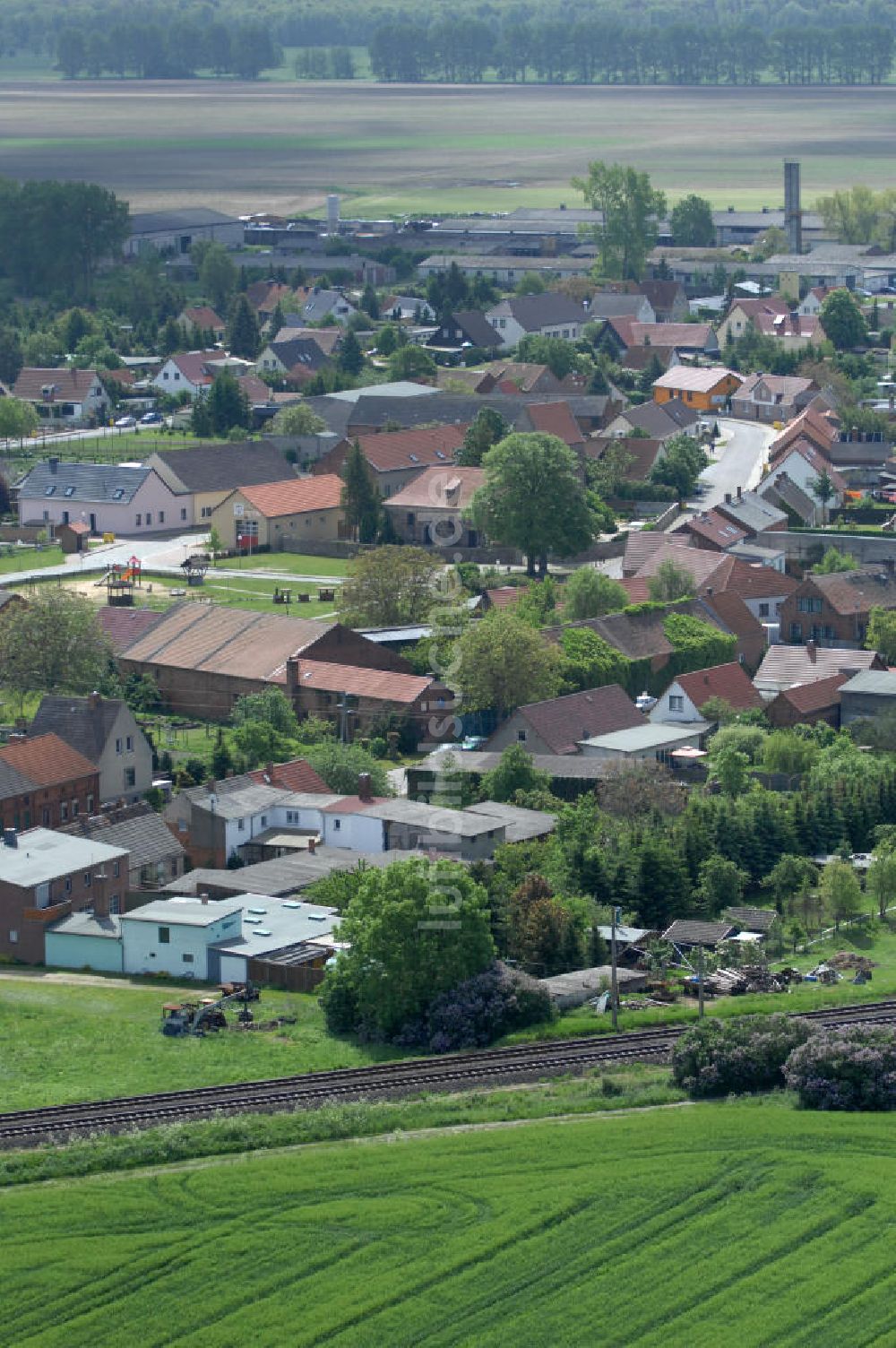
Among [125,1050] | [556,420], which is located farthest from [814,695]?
[556,420]

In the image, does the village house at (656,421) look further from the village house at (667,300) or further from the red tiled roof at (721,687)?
the red tiled roof at (721,687)

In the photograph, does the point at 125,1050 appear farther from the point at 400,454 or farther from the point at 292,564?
the point at 400,454

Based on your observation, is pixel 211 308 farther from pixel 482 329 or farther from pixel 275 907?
pixel 275 907

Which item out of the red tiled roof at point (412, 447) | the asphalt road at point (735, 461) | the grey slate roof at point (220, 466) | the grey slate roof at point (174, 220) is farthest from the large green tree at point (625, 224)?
the grey slate roof at point (220, 466)

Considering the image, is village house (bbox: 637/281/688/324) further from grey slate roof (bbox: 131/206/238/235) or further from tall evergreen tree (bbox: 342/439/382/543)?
tall evergreen tree (bbox: 342/439/382/543)

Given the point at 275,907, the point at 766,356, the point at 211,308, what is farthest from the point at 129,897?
the point at 211,308

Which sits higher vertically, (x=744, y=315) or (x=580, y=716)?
(x=744, y=315)
